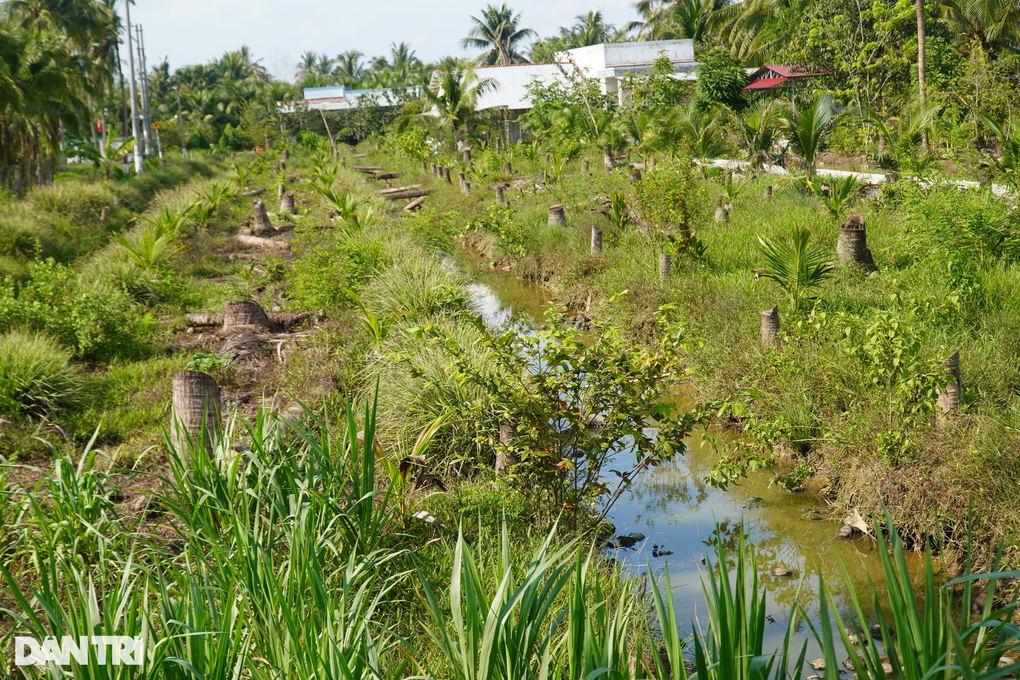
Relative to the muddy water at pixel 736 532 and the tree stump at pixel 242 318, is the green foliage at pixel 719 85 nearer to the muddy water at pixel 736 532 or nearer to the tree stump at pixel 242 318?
the tree stump at pixel 242 318

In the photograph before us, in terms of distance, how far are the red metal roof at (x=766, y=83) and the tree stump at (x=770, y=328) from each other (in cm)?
2096

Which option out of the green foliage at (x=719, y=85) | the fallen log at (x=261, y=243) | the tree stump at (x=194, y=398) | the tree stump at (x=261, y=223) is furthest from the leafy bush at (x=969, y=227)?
the green foliage at (x=719, y=85)

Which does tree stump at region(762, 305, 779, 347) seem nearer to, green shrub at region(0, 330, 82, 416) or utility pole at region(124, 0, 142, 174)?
green shrub at region(0, 330, 82, 416)

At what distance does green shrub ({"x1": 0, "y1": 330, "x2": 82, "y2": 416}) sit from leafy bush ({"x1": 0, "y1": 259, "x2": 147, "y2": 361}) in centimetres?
90

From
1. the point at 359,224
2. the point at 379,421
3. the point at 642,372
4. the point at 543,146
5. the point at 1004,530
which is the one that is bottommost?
the point at 1004,530

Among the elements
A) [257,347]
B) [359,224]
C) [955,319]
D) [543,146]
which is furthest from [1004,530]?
[543,146]

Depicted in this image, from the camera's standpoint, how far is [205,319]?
8.97 m

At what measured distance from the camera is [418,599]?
12.1 feet

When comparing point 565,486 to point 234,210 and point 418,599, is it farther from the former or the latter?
point 234,210

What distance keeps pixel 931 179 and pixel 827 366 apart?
4.84 m

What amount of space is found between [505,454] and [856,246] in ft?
19.5

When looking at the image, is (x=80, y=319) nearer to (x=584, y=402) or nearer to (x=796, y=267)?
(x=584, y=402)

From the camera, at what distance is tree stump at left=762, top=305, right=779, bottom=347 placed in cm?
694

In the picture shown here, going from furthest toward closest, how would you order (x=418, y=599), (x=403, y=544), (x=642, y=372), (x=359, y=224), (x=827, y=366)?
(x=359, y=224) → (x=827, y=366) → (x=642, y=372) → (x=403, y=544) → (x=418, y=599)
